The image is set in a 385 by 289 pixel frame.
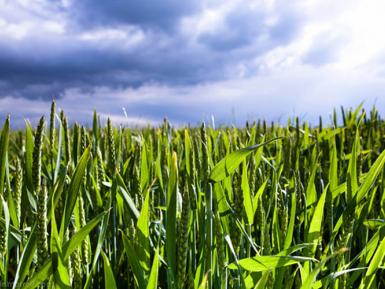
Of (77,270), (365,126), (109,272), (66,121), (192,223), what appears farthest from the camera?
(365,126)

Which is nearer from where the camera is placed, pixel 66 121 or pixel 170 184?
pixel 170 184

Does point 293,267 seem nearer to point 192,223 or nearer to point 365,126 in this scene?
point 192,223

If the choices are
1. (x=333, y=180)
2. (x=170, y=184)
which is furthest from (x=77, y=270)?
(x=333, y=180)

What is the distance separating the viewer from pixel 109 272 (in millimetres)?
675

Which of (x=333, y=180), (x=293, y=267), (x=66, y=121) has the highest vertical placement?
(x=66, y=121)

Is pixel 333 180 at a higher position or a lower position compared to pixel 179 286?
higher

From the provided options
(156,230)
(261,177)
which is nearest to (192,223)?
(156,230)

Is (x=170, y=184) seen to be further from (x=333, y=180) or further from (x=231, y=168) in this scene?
(x=333, y=180)

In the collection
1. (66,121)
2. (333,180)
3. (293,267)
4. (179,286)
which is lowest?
(293,267)

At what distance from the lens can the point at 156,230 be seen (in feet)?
3.61

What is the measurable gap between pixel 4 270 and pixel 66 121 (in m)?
0.60

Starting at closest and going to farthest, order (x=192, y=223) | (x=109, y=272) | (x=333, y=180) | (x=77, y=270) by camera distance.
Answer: (x=109, y=272)
(x=77, y=270)
(x=192, y=223)
(x=333, y=180)

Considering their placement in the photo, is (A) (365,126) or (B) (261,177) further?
(A) (365,126)

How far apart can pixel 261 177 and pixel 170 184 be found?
0.49 metres
